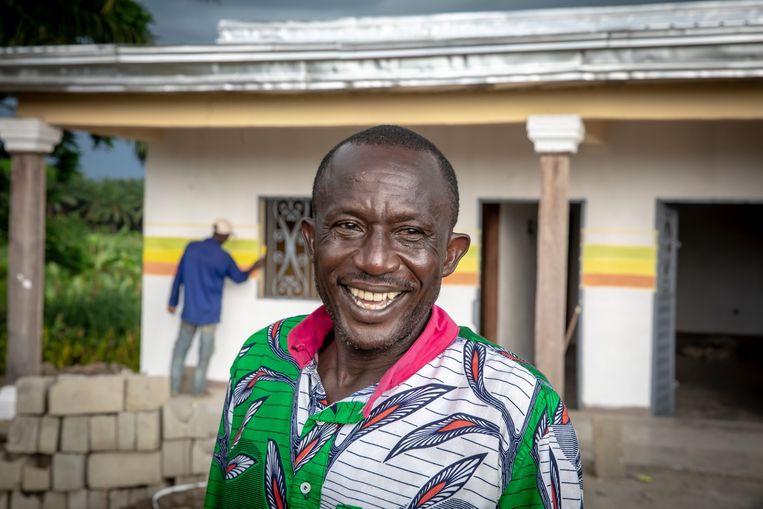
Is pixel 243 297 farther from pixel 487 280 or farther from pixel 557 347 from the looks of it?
pixel 557 347

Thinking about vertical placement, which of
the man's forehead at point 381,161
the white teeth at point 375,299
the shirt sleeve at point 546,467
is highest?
the man's forehead at point 381,161

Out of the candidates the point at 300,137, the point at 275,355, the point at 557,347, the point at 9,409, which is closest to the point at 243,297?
the point at 300,137

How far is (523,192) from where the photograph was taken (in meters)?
8.10

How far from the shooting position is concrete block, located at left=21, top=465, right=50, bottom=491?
6250mm

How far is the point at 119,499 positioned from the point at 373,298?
5.35 meters

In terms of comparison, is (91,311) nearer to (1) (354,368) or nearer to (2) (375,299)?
(1) (354,368)

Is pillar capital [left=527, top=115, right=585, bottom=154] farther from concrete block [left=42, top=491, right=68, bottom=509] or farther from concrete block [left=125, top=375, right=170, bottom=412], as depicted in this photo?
concrete block [left=42, top=491, right=68, bottom=509]

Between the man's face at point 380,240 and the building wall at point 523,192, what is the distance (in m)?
6.58

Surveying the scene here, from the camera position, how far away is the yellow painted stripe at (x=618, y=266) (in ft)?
25.9

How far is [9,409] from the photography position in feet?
23.4

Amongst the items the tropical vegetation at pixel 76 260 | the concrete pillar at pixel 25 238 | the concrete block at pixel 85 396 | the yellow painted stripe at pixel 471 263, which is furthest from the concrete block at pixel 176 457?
the tropical vegetation at pixel 76 260

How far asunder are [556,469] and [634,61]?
15.4 ft

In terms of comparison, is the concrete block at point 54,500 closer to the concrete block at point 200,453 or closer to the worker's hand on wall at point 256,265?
the concrete block at point 200,453

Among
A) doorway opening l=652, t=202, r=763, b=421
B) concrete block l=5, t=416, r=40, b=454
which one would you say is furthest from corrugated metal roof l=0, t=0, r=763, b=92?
doorway opening l=652, t=202, r=763, b=421
